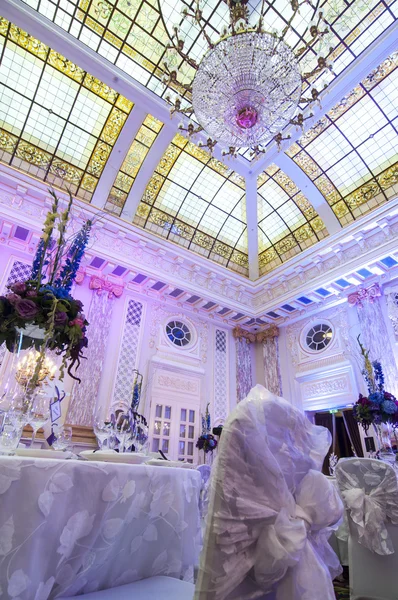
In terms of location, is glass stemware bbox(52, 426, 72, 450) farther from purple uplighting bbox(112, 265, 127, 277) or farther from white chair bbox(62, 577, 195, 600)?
purple uplighting bbox(112, 265, 127, 277)

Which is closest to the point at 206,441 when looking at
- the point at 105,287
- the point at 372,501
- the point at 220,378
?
the point at 220,378

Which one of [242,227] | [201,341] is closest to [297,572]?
[201,341]

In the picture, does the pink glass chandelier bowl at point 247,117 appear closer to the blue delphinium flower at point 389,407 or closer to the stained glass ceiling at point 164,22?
the stained glass ceiling at point 164,22

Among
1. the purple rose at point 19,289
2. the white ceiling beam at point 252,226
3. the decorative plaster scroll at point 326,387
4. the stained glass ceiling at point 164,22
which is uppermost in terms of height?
the stained glass ceiling at point 164,22

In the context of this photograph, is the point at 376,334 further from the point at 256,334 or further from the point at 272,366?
the point at 256,334

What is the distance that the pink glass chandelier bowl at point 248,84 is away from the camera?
3.99m

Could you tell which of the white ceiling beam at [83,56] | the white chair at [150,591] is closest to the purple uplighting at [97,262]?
the white ceiling beam at [83,56]

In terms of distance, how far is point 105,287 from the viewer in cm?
867

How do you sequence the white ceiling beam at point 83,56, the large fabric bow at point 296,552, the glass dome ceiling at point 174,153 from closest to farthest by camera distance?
the large fabric bow at point 296,552
the white ceiling beam at point 83,56
the glass dome ceiling at point 174,153

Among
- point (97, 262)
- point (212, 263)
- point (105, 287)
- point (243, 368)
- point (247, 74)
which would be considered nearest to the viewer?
point (247, 74)

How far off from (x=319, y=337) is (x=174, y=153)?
6.43 metres

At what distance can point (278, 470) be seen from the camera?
832 mm

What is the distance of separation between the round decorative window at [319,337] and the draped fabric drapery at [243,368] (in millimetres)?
1949

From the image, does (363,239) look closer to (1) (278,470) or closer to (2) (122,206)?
(2) (122,206)
